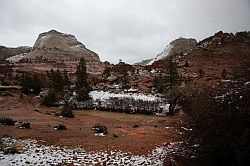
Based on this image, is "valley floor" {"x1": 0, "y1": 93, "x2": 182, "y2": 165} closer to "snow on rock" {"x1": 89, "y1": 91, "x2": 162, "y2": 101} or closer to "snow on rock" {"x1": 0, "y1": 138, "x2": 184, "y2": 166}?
"snow on rock" {"x1": 0, "y1": 138, "x2": 184, "y2": 166}

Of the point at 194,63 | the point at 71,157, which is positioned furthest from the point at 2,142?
the point at 194,63

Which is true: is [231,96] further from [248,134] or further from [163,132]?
[163,132]

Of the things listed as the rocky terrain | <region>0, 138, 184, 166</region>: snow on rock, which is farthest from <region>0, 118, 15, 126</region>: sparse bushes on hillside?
<region>0, 138, 184, 166</region>: snow on rock

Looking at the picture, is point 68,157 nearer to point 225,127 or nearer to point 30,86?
point 225,127

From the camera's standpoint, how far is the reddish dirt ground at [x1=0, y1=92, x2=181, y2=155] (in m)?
32.3

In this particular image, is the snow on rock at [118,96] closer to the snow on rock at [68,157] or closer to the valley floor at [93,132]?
the valley floor at [93,132]

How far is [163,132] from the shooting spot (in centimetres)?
4178

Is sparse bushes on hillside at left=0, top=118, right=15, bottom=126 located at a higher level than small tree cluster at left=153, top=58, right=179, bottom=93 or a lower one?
lower

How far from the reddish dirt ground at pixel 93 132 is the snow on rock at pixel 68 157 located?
1.53 m

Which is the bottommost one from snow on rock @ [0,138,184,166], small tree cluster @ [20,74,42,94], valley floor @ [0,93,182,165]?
snow on rock @ [0,138,184,166]

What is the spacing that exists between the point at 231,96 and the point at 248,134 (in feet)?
12.1

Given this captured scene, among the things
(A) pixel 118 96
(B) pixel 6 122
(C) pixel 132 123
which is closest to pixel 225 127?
(B) pixel 6 122

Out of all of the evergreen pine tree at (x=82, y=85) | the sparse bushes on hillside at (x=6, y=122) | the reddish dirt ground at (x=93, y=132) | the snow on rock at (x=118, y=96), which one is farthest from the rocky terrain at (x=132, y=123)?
the evergreen pine tree at (x=82, y=85)

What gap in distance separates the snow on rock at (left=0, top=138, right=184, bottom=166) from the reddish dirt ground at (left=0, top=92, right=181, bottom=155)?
153 cm
